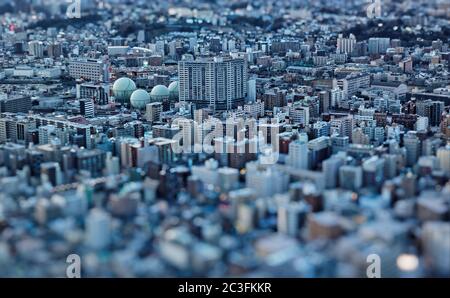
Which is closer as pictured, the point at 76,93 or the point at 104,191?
the point at 104,191

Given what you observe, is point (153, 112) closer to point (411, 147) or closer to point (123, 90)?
point (123, 90)

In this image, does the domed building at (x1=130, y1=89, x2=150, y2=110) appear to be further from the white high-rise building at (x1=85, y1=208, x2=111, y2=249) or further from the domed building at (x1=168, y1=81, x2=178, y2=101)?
the white high-rise building at (x1=85, y1=208, x2=111, y2=249)

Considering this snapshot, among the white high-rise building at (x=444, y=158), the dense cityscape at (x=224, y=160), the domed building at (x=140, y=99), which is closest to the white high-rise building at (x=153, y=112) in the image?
the dense cityscape at (x=224, y=160)

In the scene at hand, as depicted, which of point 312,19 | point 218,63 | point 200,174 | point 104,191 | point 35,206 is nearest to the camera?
point 35,206

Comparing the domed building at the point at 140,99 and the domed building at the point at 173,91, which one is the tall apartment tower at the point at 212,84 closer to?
the domed building at the point at 173,91
